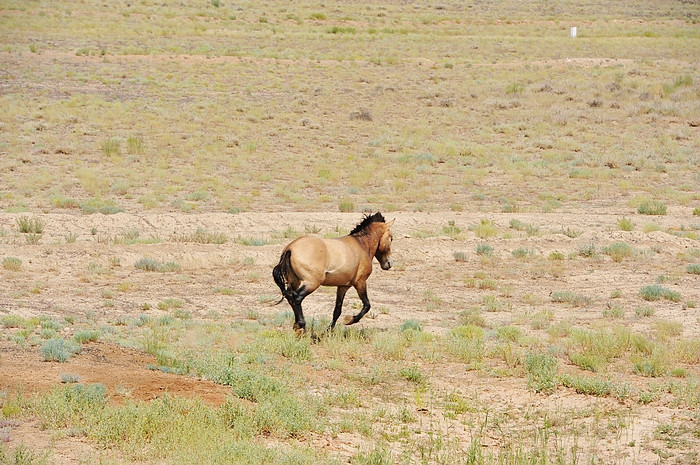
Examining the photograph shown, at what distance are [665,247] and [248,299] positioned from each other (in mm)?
11480

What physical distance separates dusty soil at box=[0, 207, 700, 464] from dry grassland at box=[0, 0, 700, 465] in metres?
0.08

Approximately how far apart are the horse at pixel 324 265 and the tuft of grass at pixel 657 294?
7135 mm

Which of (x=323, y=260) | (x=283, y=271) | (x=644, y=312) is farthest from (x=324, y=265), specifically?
(x=644, y=312)

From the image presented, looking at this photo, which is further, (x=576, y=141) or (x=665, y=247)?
(x=576, y=141)

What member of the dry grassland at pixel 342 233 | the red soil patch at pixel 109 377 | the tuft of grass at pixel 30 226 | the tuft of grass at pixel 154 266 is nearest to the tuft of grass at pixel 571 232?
the dry grassland at pixel 342 233

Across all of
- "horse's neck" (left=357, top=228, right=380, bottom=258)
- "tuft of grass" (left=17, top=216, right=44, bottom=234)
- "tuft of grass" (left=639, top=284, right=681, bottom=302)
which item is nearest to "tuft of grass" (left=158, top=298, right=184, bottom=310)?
"horse's neck" (left=357, top=228, right=380, bottom=258)

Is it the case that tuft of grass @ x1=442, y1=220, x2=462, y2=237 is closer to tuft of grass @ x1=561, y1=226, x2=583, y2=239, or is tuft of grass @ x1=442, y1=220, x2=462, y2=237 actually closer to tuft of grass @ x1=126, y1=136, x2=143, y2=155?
tuft of grass @ x1=561, y1=226, x2=583, y2=239

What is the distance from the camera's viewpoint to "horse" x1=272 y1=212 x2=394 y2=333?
41.8 feet

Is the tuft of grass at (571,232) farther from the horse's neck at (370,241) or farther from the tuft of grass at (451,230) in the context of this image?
the horse's neck at (370,241)

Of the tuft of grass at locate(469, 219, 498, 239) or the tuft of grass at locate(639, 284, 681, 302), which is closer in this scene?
the tuft of grass at locate(639, 284, 681, 302)

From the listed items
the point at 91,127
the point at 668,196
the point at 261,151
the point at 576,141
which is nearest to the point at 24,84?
the point at 91,127

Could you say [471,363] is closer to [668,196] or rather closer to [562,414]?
[562,414]

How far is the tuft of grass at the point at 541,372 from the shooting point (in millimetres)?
11859

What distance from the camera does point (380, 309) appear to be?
667 inches
